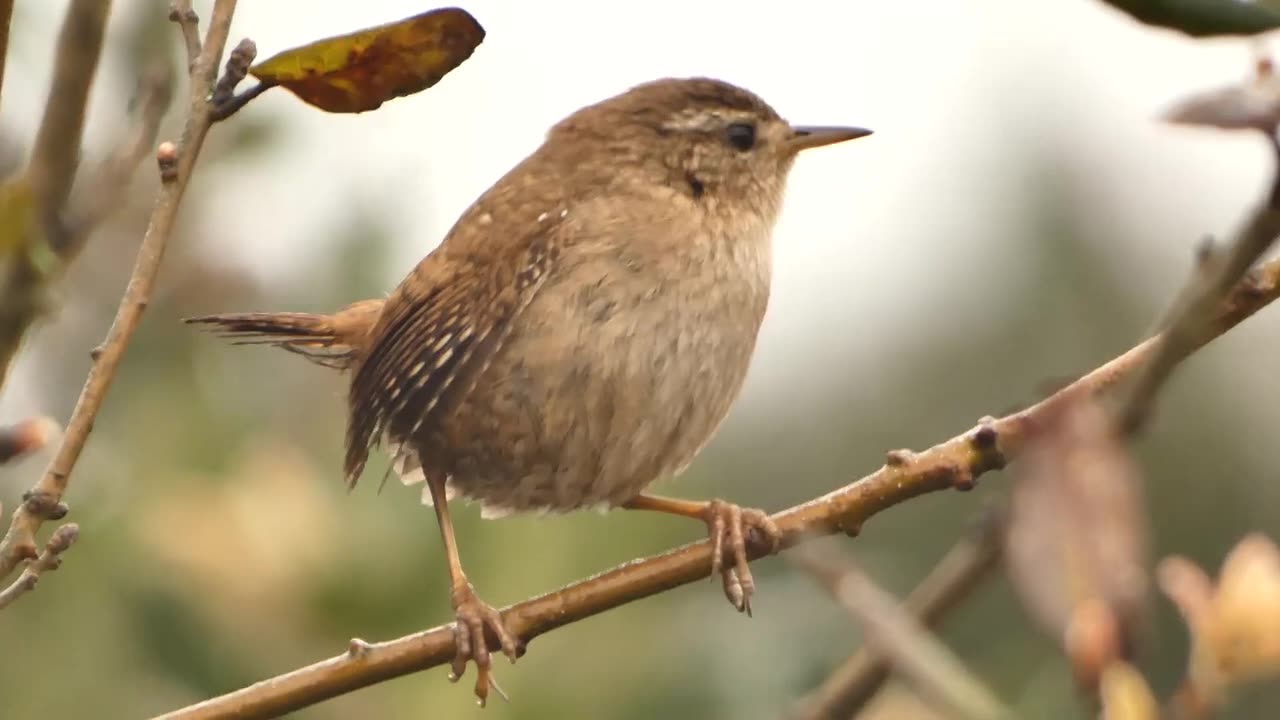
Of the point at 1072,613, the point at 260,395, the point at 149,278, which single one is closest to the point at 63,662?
the point at 260,395

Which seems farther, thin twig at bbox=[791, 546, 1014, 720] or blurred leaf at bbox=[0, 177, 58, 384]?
blurred leaf at bbox=[0, 177, 58, 384]

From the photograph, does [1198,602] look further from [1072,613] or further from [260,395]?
[260,395]

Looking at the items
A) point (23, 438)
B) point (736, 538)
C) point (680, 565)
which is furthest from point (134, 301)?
point (736, 538)

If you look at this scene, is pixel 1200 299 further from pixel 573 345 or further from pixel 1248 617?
pixel 573 345

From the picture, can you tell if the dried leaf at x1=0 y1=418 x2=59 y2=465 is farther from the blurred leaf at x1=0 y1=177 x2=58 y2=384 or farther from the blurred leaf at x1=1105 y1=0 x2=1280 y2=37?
the blurred leaf at x1=1105 y1=0 x2=1280 y2=37

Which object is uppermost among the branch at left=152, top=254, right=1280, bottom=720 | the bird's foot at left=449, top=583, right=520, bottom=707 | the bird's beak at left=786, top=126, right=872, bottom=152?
the bird's beak at left=786, top=126, right=872, bottom=152

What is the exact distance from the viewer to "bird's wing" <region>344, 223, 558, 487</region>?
2.44m

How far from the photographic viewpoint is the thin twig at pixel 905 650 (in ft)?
2.07

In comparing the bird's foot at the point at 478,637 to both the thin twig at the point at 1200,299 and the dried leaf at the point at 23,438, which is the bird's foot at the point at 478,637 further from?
the thin twig at the point at 1200,299

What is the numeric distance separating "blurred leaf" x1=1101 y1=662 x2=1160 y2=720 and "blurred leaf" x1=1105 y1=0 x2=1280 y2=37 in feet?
1.01

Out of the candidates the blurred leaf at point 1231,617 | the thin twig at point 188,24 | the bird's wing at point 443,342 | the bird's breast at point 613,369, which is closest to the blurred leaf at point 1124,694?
the blurred leaf at point 1231,617

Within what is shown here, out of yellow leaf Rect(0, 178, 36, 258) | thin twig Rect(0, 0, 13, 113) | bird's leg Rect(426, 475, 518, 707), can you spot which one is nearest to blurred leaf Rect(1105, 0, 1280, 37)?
yellow leaf Rect(0, 178, 36, 258)

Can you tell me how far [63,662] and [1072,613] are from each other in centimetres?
214

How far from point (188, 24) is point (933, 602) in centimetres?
77
